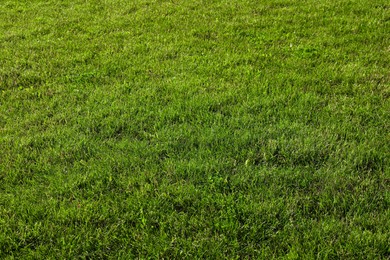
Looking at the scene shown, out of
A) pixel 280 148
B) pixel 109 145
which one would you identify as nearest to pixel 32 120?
pixel 109 145

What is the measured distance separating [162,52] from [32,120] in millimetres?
2589

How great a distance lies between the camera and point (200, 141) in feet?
15.2

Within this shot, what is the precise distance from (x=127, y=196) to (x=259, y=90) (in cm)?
251

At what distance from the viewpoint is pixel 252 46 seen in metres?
7.04

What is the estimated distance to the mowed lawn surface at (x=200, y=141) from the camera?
3498 millimetres

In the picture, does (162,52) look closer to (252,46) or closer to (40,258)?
(252,46)

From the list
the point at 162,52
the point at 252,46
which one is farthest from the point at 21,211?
the point at 252,46

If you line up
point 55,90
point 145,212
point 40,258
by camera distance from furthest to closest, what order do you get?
point 55,90, point 145,212, point 40,258

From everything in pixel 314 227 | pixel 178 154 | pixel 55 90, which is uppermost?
pixel 55 90

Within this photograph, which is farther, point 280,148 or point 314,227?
point 280,148

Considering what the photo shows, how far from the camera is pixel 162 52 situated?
690 centimetres

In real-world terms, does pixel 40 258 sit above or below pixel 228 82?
below

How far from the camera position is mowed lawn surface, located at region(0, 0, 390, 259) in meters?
3.50

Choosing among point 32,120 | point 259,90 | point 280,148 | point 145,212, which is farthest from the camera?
point 259,90
